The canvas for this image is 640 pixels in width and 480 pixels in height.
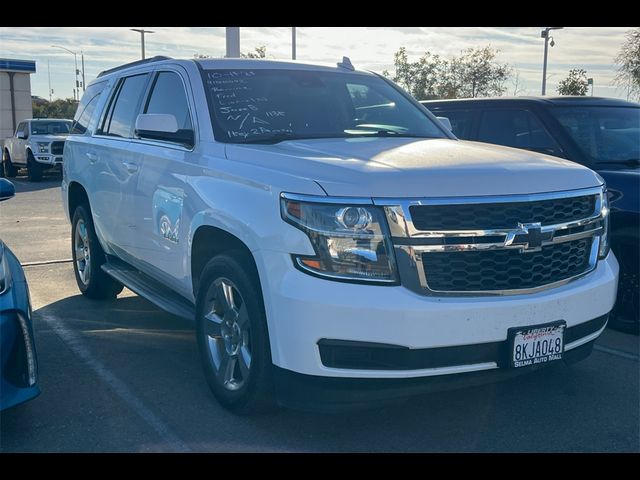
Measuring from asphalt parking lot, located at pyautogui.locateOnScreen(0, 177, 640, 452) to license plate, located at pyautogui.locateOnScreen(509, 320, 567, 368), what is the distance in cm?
48

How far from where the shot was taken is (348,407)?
323 cm

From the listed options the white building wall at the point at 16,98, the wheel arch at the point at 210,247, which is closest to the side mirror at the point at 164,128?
the wheel arch at the point at 210,247

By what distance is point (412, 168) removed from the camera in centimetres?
334

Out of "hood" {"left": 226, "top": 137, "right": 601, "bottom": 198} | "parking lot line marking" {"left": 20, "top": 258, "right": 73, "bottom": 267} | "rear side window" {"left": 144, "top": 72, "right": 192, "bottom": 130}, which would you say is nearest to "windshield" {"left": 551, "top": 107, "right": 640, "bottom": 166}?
"hood" {"left": 226, "top": 137, "right": 601, "bottom": 198}

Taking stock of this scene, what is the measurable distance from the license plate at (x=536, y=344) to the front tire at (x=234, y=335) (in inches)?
45.0

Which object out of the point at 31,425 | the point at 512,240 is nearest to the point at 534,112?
the point at 512,240

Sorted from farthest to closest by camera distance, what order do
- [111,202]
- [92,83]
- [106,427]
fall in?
[92,83]
[111,202]
[106,427]

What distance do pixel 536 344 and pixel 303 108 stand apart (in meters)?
2.15

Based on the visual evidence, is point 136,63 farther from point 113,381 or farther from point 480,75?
point 480,75

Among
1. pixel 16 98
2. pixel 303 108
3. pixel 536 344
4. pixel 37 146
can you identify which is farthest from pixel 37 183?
pixel 536 344

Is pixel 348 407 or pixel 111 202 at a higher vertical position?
pixel 111 202

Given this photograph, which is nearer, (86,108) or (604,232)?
(604,232)

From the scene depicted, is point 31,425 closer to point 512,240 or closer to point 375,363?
point 375,363
